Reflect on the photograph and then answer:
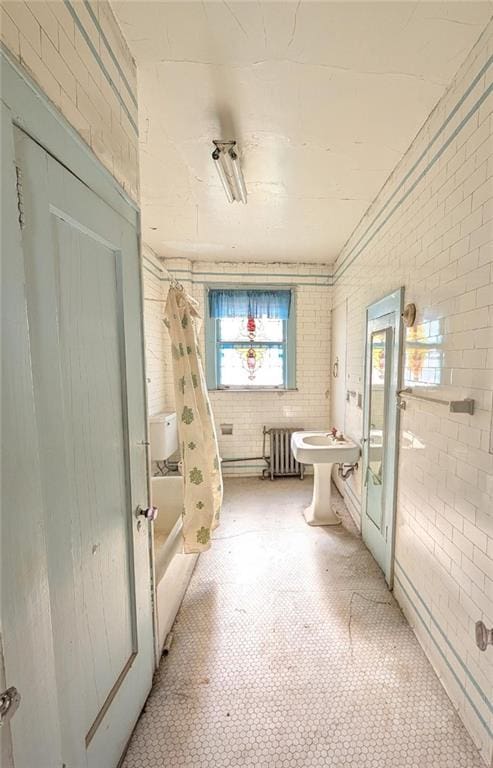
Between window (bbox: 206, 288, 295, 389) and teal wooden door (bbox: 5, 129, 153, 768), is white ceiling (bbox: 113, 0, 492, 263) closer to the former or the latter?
teal wooden door (bbox: 5, 129, 153, 768)

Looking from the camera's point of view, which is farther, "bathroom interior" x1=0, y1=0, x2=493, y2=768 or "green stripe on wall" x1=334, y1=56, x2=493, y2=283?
"green stripe on wall" x1=334, y1=56, x2=493, y2=283

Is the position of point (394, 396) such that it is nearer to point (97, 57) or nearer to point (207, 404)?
point (207, 404)

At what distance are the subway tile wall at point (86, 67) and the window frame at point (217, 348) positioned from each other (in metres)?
2.46

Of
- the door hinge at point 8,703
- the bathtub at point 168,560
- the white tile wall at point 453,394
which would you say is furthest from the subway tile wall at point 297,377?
the door hinge at point 8,703

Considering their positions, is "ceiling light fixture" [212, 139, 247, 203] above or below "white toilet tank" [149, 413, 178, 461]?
above

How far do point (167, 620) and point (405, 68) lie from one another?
2.93 meters

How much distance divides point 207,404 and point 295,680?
4.95 feet

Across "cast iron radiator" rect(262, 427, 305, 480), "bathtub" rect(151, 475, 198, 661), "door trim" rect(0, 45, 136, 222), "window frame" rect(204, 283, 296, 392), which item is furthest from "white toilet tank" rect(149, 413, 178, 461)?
"door trim" rect(0, 45, 136, 222)

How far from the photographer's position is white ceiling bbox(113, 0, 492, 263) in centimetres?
108

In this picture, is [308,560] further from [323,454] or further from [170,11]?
[170,11]

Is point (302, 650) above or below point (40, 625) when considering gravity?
below

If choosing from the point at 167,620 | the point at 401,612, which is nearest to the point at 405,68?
the point at 401,612

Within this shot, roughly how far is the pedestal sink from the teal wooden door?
1645 millimetres

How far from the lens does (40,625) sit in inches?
27.0
